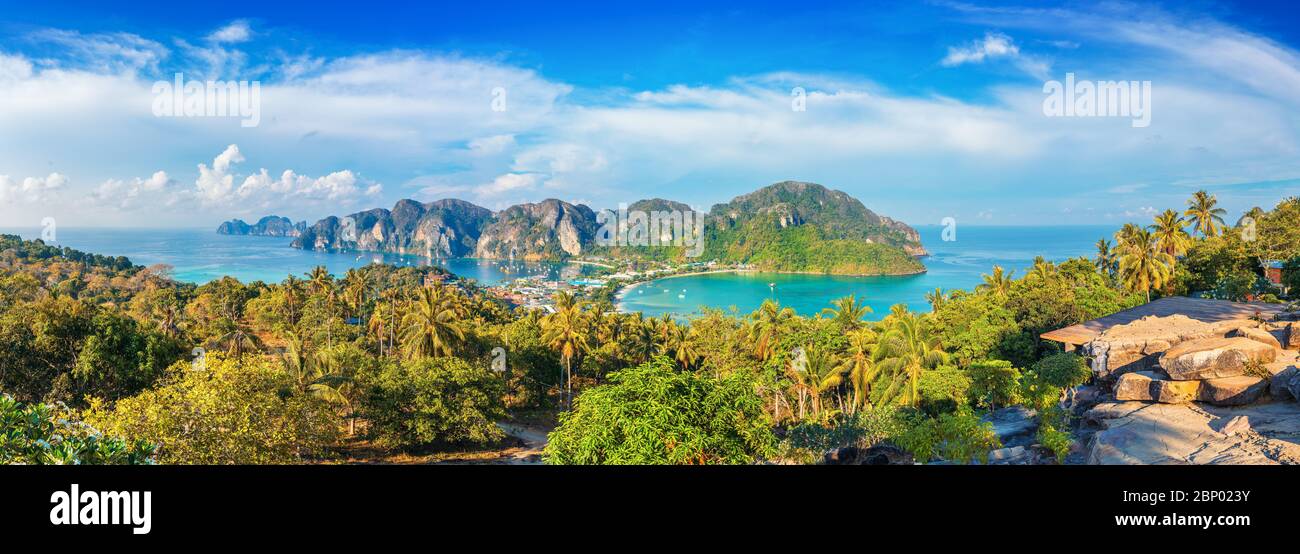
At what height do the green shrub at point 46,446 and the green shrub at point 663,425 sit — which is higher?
the green shrub at point 46,446

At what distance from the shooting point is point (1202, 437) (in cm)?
642

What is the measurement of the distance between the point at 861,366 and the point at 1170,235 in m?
15.2

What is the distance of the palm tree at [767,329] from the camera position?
21984 mm

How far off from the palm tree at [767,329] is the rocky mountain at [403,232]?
5687 inches

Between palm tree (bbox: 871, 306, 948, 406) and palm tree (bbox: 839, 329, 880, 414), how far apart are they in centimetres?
29

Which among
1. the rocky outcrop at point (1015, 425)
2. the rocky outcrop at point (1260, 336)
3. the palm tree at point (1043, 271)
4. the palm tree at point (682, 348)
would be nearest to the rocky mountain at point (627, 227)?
the palm tree at point (1043, 271)

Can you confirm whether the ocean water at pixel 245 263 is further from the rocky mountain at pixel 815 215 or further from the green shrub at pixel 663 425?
the green shrub at pixel 663 425

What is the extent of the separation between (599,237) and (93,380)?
5631 inches

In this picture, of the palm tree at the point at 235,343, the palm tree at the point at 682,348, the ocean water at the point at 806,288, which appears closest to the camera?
the palm tree at the point at 235,343

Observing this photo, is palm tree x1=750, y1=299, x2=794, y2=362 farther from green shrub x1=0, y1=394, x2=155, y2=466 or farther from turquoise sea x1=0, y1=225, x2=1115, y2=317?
turquoise sea x1=0, y1=225, x2=1115, y2=317

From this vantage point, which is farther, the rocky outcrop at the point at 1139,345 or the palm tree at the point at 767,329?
the palm tree at the point at 767,329

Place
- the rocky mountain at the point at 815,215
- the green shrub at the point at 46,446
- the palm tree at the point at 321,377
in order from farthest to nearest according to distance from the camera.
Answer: the rocky mountain at the point at 815,215
the palm tree at the point at 321,377
the green shrub at the point at 46,446
